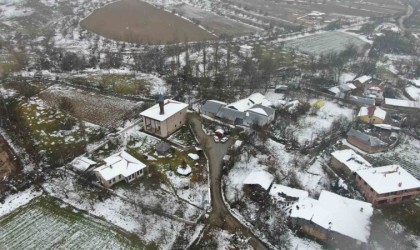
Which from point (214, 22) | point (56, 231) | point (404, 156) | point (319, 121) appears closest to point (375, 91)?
point (319, 121)

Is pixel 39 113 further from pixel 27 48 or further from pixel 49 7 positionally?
pixel 49 7

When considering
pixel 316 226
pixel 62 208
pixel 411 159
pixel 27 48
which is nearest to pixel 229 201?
pixel 316 226

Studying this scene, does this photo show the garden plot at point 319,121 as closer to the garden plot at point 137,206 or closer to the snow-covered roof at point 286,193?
the snow-covered roof at point 286,193

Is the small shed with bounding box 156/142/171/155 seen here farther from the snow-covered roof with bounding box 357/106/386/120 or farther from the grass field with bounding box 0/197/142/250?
the snow-covered roof with bounding box 357/106/386/120

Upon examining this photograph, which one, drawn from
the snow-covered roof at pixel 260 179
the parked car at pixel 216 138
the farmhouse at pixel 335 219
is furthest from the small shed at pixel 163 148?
the farmhouse at pixel 335 219

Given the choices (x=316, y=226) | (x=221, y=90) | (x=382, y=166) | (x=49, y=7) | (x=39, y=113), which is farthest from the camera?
(x=49, y=7)

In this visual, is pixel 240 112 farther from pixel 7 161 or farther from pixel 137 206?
pixel 7 161

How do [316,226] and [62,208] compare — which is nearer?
[316,226]
